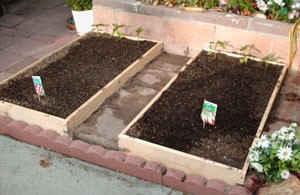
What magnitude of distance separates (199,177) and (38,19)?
395 centimetres

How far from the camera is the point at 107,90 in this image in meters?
3.53

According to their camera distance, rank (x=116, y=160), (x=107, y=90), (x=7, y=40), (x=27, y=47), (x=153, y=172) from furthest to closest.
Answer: (x=7, y=40) → (x=27, y=47) → (x=107, y=90) → (x=116, y=160) → (x=153, y=172)

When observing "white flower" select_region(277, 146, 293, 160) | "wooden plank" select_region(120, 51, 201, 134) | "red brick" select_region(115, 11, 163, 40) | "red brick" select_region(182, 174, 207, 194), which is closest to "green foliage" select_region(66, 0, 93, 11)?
"red brick" select_region(115, 11, 163, 40)

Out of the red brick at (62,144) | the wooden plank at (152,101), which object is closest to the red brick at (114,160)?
the wooden plank at (152,101)

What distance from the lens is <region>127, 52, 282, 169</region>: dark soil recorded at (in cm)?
282

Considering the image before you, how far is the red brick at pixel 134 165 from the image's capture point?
278 centimetres

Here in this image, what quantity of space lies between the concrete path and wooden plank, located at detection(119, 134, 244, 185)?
0.62 ft

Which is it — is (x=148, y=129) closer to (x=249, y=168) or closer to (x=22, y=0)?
(x=249, y=168)

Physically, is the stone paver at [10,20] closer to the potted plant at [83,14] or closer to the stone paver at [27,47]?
the stone paver at [27,47]

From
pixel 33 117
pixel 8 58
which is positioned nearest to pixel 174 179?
pixel 33 117

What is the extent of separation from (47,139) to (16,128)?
12.8 inches

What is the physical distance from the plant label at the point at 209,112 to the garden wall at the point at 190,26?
4.58 ft

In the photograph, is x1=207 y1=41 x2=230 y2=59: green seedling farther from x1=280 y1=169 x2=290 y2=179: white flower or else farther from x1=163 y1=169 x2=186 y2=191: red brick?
x1=280 y1=169 x2=290 y2=179: white flower

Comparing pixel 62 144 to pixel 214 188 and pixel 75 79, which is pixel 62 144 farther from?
pixel 214 188
